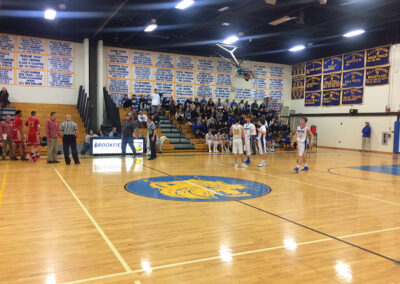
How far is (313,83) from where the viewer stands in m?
23.4

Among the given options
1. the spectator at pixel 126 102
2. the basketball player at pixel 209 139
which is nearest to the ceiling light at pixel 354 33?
the basketball player at pixel 209 139

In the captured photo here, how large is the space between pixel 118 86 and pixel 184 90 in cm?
445

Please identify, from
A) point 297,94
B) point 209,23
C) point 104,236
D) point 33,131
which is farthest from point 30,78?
point 297,94

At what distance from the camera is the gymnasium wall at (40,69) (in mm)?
16969

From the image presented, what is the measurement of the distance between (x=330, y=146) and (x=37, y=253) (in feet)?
71.2

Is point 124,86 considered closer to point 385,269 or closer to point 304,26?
point 304,26

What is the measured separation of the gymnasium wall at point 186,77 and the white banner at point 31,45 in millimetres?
3469

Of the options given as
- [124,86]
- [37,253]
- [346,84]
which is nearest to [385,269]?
[37,253]

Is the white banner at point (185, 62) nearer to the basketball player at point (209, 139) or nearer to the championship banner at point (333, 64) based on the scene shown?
the basketball player at point (209, 139)

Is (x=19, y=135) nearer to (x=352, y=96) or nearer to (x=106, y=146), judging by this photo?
(x=106, y=146)

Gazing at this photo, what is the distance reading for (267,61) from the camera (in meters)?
24.5

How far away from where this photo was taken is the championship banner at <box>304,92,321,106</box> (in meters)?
23.0

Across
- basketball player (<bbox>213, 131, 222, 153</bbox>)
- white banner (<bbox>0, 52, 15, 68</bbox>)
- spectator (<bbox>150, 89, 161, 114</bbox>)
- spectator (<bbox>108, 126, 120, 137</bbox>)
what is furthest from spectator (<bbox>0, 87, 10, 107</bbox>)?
basketball player (<bbox>213, 131, 222, 153</bbox>)

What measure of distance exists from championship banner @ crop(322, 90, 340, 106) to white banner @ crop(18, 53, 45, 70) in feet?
60.6
